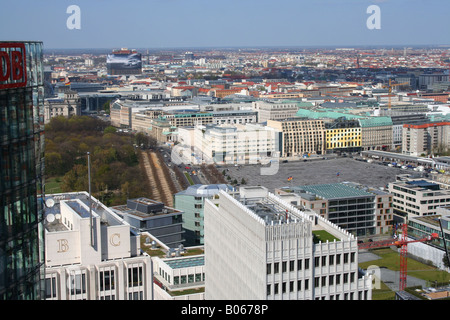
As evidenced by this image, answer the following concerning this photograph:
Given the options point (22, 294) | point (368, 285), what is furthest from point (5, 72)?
point (368, 285)

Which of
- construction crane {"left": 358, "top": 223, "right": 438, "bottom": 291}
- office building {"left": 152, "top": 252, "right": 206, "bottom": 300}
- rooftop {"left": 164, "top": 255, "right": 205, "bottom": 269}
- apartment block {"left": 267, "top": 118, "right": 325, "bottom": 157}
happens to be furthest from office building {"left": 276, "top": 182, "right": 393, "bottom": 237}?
apartment block {"left": 267, "top": 118, "right": 325, "bottom": 157}

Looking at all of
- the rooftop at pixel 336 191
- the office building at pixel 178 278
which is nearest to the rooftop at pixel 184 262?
the office building at pixel 178 278

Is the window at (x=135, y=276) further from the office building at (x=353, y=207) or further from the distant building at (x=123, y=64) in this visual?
the distant building at (x=123, y=64)

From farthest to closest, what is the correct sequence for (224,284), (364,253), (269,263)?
(364,253) → (224,284) → (269,263)

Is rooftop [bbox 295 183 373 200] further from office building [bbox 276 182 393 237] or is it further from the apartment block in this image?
the apartment block

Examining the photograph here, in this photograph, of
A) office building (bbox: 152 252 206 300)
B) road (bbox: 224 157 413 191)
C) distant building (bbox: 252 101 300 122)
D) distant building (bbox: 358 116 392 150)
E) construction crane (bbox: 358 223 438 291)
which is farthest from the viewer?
distant building (bbox: 252 101 300 122)

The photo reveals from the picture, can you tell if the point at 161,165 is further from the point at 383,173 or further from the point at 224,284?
the point at 224,284
